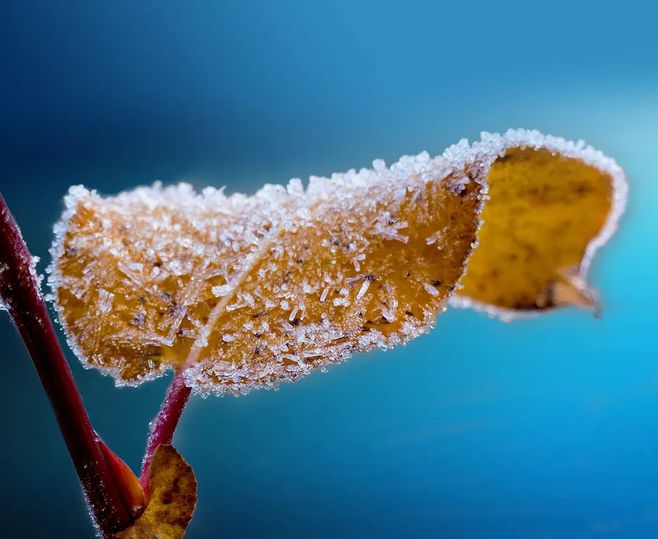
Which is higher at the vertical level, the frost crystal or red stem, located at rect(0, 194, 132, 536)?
the frost crystal

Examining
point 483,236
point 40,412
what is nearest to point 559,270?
point 483,236

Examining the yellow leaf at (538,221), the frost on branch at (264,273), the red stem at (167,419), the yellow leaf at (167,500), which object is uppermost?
the yellow leaf at (538,221)

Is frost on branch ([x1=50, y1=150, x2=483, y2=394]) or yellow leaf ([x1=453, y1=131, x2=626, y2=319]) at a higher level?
yellow leaf ([x1=453, y1=131, x2=626, y2=319])

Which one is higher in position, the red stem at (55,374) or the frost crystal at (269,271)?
the frost crystal at (269,271)

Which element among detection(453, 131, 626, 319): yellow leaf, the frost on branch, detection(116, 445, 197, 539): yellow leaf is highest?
detection(453, 131, 626, 319): yellow leaf

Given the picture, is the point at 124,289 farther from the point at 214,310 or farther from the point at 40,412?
the point at 40,412
